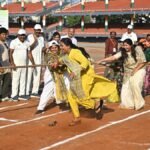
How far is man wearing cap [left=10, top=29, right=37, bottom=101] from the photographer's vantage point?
10.2 m

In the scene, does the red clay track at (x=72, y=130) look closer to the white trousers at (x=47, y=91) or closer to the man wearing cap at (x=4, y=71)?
the white trousers at (x=47, y=91)

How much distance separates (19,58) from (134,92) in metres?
2.73

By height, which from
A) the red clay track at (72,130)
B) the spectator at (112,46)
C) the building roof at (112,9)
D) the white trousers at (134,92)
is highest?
the building roof at (112,9)

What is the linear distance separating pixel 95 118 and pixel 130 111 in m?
1.20

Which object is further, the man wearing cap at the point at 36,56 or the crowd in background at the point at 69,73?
the man wearing cap at the point at 36,56

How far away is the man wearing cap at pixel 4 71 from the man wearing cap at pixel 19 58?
222mm

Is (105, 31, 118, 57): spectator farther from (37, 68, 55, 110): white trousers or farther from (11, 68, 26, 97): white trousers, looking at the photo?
(37, 68, 55, 110): white trousers

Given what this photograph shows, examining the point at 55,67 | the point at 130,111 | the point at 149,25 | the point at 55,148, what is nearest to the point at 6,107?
the point at 55,67

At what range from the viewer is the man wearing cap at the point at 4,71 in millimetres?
10310

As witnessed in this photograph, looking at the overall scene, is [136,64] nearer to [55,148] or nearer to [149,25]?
[55,148]

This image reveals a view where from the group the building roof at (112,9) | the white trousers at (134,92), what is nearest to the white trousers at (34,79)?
the white trousers at (134,92)

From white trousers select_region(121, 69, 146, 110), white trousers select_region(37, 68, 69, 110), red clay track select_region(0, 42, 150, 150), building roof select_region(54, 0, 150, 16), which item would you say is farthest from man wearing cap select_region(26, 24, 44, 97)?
building roof select_region(54, 0, 150, 16)

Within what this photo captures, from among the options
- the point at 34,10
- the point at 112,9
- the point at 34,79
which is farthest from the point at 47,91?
the point at 34,10

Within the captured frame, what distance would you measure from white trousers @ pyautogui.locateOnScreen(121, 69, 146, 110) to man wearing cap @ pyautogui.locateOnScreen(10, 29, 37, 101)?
2.33 meters
